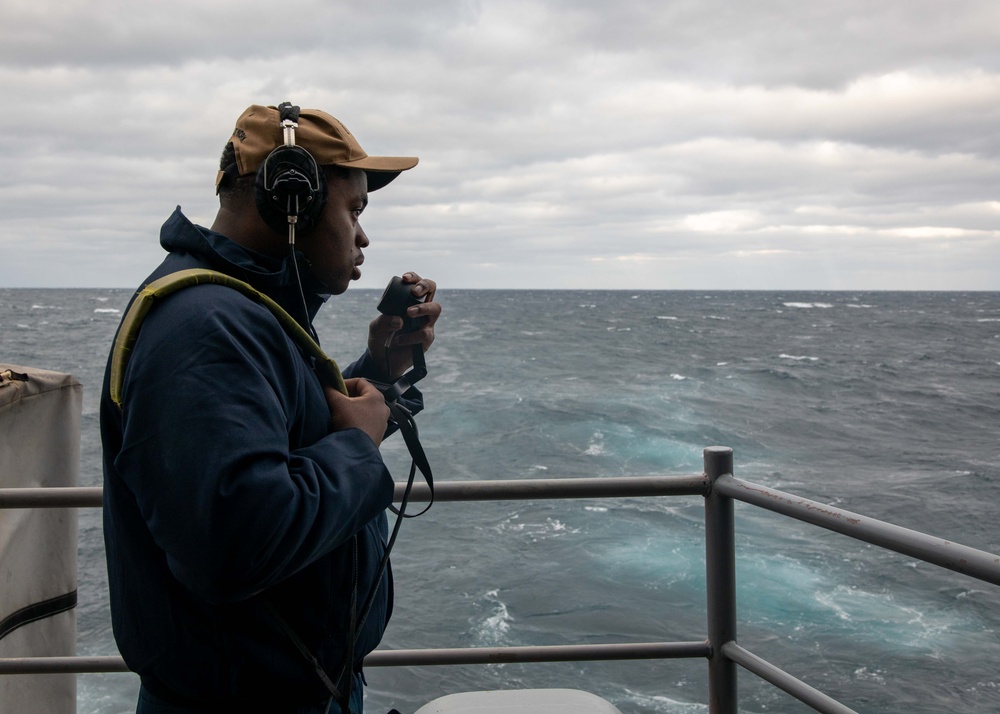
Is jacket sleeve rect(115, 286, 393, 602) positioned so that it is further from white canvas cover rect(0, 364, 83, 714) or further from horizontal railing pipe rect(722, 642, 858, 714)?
white canvas cover rect(0, 364, 83, 714)

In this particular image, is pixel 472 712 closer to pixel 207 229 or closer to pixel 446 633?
pixel 207 229

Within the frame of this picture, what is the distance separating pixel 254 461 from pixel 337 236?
473 millimetres

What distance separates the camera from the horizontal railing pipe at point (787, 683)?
6.00ft

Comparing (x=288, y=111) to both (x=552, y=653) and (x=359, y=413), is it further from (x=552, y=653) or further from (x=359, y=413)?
(x=552, y=653)

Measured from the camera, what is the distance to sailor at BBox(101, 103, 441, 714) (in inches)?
43.2

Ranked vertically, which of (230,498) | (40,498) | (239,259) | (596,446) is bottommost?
(596,446)

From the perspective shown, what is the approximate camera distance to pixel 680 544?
52.2ft

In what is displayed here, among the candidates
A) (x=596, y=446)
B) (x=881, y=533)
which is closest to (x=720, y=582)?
(x=881, y=533)

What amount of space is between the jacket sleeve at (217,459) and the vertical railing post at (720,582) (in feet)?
4.01

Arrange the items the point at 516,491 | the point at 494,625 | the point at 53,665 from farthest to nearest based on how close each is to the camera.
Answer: the point at 494,625 < the point at 53,665 < the point at 516,491

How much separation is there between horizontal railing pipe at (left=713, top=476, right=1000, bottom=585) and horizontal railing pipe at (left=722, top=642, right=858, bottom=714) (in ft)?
1.09

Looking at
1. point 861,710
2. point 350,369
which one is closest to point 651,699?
point 861,710

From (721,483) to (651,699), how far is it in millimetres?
9007

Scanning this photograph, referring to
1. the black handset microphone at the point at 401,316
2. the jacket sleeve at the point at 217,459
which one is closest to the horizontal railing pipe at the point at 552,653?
the black handset microphone at the point at 401,316
